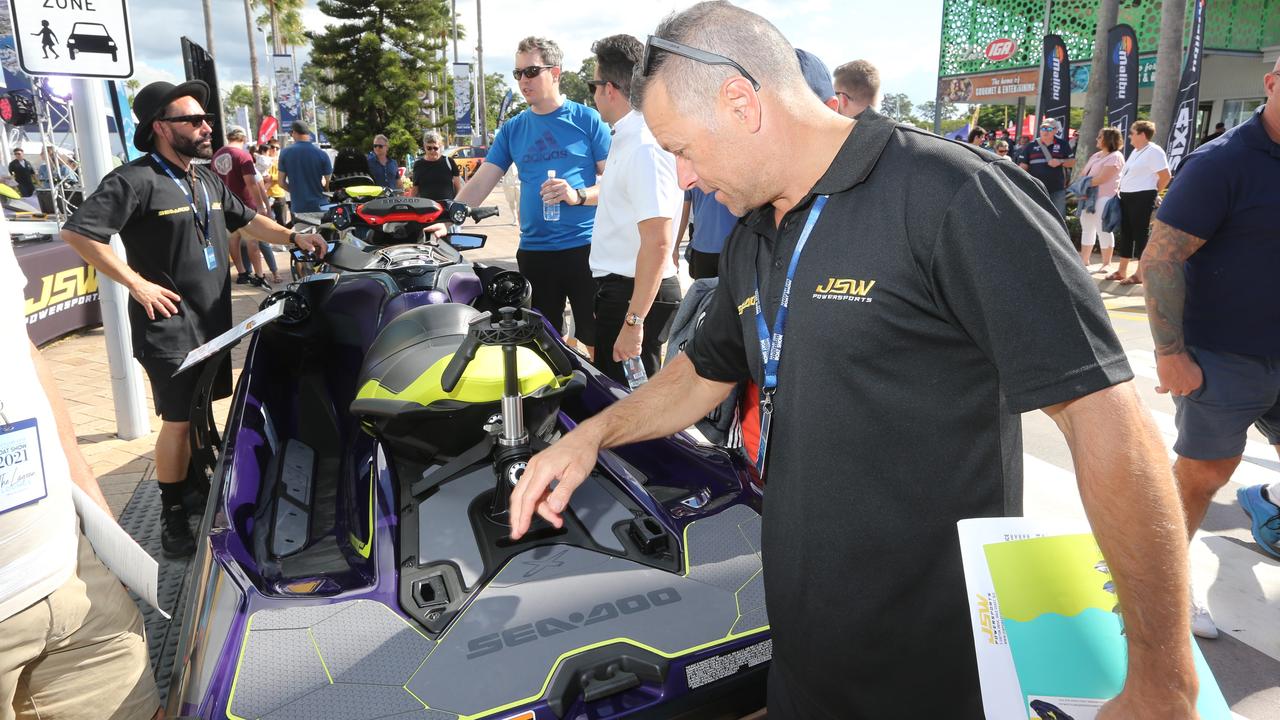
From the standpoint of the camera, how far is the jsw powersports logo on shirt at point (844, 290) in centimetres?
119

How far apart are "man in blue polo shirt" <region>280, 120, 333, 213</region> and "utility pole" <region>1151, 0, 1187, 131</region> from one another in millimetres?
13065

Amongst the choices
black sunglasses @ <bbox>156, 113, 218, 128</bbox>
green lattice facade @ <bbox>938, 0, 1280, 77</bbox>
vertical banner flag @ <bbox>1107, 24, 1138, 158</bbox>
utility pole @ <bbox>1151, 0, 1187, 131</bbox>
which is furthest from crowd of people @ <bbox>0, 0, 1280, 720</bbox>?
green lattice facade @ <bbox>938, 0, 1280, 77</bbox>

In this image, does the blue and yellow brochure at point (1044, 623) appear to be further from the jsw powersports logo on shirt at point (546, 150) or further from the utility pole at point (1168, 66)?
the utility pole at point (1168, 66)

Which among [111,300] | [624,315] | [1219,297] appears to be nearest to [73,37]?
[111,300]

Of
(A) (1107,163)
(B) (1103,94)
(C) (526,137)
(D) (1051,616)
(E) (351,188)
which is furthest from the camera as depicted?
(B) (1103,94)

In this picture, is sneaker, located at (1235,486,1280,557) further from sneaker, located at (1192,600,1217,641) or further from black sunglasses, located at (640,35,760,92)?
black sunglasses, located at (640,35,760,92)

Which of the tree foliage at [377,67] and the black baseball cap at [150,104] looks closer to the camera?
the black baseball cap at [150,104]

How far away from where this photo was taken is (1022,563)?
3.60ft

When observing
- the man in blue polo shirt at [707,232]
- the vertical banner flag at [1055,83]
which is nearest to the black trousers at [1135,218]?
the man in blue polo shirt at [707,232]

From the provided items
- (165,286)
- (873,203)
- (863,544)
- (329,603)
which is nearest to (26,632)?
(329,603)

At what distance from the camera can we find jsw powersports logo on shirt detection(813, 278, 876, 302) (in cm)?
119

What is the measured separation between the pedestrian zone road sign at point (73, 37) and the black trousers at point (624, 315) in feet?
9.76

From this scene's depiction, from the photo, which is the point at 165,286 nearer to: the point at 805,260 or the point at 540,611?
the point at 540,611

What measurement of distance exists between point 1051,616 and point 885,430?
13.1 inches
